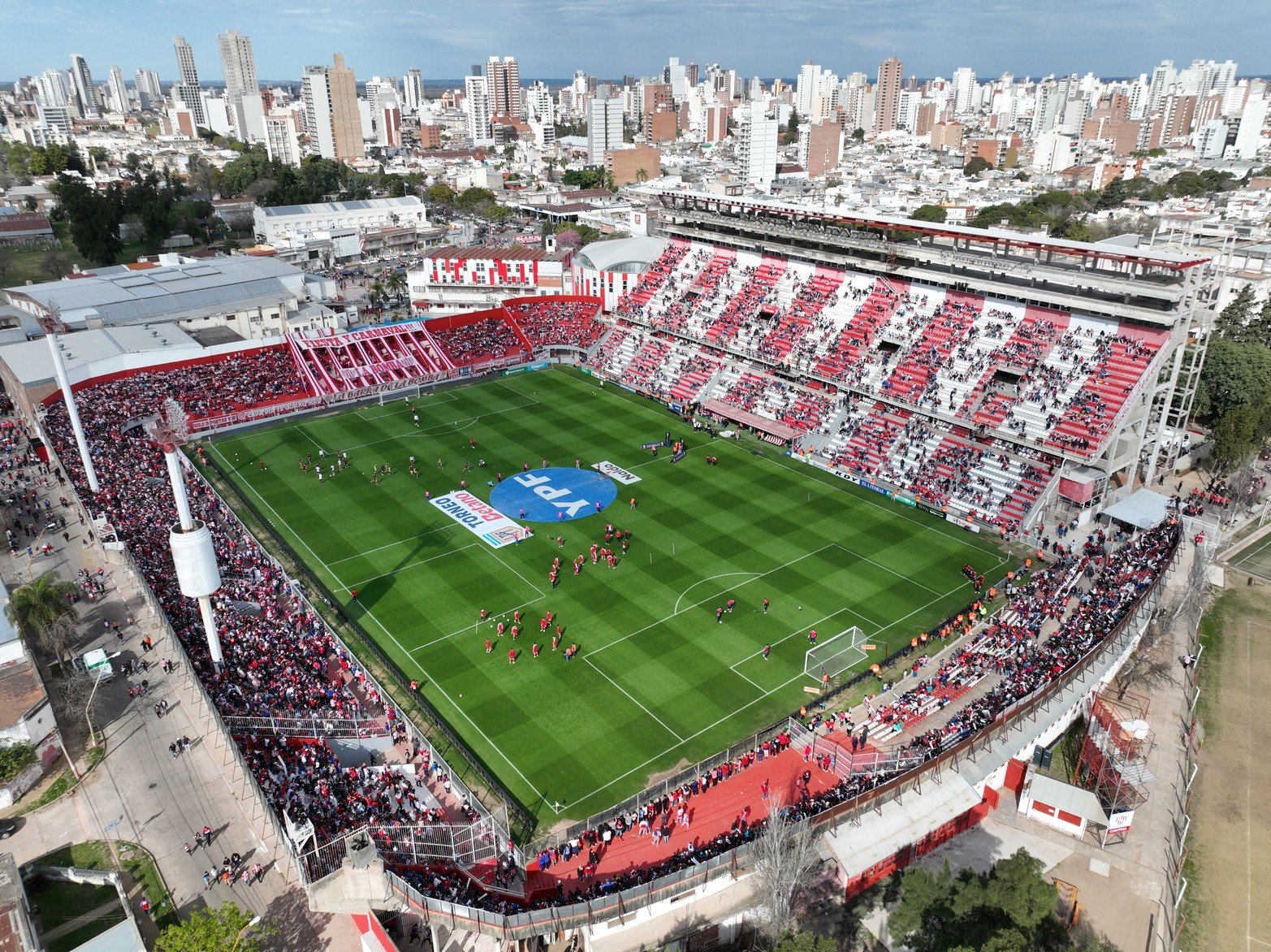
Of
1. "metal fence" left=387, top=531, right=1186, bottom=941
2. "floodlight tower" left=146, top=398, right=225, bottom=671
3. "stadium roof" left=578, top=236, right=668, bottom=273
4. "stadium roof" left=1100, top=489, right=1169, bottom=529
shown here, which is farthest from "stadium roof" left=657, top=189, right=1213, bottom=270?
"floodlight tower" left=146, top=398, right=225, bottom=671

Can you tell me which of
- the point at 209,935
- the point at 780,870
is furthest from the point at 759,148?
the point at 209,935

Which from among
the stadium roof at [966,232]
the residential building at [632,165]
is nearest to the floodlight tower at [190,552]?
the stadium roof at [966,232]

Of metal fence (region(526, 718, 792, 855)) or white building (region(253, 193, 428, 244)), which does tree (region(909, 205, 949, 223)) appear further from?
metal fence (region(526, 718, 792, 855))

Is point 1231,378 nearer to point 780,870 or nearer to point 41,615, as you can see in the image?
point 780,870

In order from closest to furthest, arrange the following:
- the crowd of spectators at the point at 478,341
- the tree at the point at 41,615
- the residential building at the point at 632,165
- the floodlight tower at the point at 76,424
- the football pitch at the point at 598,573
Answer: the football pitch at the point at 598,573, the tree at the point at 41,615, the floodlight tower at the point at 76,424, the crowd of spectators at the point at 478,341, the residential building at the point at 632,165

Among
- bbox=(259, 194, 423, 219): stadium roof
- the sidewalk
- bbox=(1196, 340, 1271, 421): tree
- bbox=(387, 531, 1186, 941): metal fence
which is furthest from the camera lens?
bbox=(259, 194, 423, 219): stadium roof

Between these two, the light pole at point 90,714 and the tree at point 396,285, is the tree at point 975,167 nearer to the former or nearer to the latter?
the tree at point 396,285
